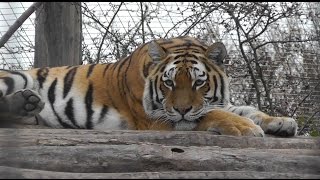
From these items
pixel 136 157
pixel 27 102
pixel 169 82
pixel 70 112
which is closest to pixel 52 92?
pixel 70 112

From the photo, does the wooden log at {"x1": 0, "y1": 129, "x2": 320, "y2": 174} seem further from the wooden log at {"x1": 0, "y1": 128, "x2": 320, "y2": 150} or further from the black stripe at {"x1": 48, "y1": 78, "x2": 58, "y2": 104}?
the black stripe at {"x1": 48, "y1": 78, "x2": 58, "y2": 104}

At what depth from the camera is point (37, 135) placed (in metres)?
1.77

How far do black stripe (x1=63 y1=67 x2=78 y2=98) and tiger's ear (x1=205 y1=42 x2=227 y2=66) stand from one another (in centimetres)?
64

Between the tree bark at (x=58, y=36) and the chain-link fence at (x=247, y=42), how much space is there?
1.44ft

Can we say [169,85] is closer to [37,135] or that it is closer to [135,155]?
[37,135]

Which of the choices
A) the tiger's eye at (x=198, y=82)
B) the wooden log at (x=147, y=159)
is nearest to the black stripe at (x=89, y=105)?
the tiger's eye at (x=198, y=82)

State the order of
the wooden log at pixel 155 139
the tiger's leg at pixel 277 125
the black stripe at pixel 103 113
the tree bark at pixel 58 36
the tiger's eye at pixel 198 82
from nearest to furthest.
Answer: the wooden log at pixel 155 139, the tiger's leg at pixel 277 125, the tiger's eye at pixel 198 82, the black stripe at pixel 103 113, the tree bark at pixel 58 36

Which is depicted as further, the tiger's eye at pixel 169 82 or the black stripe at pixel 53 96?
the black stripe at pixel 53 96

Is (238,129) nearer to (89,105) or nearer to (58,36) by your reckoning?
(89,105)

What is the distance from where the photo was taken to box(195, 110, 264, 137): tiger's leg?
193 centimetres

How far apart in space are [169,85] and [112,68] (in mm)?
454

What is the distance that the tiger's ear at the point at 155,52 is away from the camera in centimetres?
237

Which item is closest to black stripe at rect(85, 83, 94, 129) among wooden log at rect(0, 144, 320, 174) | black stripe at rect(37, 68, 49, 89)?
black stripe at rect(37, 68, 49, 89)

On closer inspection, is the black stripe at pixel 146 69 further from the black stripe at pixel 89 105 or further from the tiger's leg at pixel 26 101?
the tiger's leg at pixel 26 101
